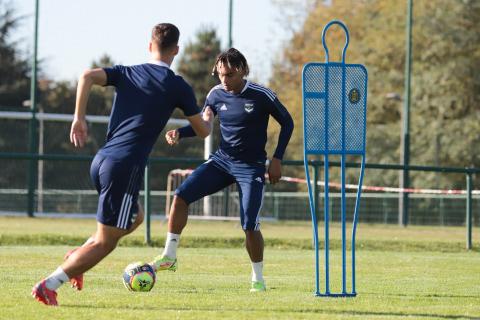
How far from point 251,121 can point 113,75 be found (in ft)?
8.42

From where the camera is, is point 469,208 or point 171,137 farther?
point 469,208

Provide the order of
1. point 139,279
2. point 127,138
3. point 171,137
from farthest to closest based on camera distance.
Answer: point 171,137, point 139,279, point 127,138

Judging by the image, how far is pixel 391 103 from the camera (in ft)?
169

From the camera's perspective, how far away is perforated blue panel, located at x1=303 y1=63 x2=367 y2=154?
10.4 m

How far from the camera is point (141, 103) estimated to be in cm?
919

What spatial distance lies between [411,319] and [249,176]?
289cm

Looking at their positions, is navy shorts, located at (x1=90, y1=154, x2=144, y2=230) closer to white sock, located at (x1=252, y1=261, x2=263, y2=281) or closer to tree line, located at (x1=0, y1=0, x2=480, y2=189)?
white sock, located at (x1=252, y1=261, x2=263, y2=281)

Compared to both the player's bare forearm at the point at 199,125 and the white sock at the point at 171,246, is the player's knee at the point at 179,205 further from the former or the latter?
the player's bare forearm at the point at 199,125

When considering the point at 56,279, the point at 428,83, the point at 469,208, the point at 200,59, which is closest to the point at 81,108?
the point at 56,279

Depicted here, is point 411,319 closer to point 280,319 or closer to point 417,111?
point 280,319

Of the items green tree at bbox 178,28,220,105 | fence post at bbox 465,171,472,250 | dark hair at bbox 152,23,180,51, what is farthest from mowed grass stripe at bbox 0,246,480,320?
green tree at bbox 178,28,220,105

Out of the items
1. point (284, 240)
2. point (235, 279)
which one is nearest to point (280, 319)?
point (235, 279)

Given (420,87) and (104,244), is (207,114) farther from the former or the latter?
(420,87)

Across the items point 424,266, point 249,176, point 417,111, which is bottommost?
point 424,266
